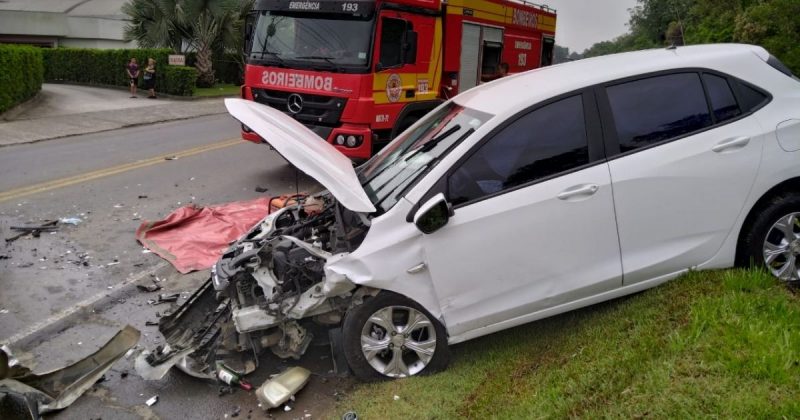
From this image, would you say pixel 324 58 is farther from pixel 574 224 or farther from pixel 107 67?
pixel 107 67

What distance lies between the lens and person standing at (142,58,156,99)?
22.6m

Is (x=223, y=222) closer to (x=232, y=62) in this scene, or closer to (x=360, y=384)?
(x=360, y=384)

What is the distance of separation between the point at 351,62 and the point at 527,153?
5402 mm

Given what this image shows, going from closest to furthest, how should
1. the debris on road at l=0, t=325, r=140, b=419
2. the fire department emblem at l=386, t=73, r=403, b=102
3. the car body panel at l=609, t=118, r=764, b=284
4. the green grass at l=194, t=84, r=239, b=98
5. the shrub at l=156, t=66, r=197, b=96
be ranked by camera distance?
the debris on road at l=0, t=325, r=140, b=419
the car body panel at l=609, t=118, r=764, b=284
the fire department emblem at l=386, t=73, r=403, b=102
the shrub at l=156, t=66, r=197, b=96
the green grass at l=194, t=84, r=239, b=98

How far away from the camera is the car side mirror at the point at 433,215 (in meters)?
3.62

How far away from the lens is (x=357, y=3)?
8758 mm

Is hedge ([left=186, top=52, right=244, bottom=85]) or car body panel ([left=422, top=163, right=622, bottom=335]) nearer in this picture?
car body panel ([left=422, top=163, right=622, bottom=335])

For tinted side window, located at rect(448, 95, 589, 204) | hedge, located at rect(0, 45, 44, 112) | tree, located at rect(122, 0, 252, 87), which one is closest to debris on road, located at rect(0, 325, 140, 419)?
tinted side window, located at rect(448, 95, 589, 204)

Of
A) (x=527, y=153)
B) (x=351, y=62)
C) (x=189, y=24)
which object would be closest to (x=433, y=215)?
(x=527, y=153)

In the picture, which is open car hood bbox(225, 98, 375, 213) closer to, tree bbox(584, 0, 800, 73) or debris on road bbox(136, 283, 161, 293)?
debris on road bbox(136, 283, 161, 293)

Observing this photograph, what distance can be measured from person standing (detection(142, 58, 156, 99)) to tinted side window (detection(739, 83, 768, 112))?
72.2ft

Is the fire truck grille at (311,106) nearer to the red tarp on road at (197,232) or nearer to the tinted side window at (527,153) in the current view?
the red tarp on road at (197,232)

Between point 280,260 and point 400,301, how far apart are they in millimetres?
824

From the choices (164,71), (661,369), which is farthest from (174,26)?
(661,369)
